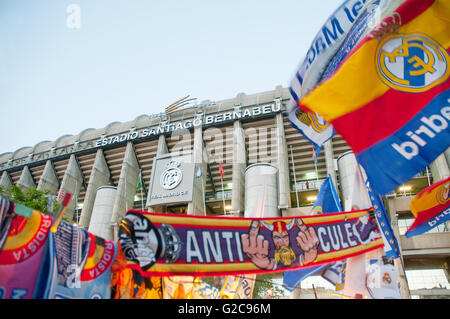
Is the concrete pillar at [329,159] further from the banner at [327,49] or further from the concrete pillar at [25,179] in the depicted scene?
the concrete pillar at [25,179]

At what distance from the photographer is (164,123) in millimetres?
38219

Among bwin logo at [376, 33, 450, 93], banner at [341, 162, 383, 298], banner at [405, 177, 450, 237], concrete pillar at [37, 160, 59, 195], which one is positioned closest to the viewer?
bwin logo at [376, 33, 450, 93]

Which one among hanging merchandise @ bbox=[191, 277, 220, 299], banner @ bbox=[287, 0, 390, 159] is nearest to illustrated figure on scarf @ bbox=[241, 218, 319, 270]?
banner @ bbox=[287, 0, 390, 159]

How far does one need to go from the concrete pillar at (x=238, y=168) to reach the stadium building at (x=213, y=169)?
12 centimetres

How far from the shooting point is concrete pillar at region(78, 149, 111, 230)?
3622 centimetres

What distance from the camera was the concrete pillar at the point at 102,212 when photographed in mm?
33719

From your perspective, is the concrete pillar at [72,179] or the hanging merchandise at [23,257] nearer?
the hanging merchandise at [23,257]

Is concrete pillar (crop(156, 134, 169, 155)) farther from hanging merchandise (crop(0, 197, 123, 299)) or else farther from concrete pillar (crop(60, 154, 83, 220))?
hanging merchandise (crop(0, 197, 123, 299))

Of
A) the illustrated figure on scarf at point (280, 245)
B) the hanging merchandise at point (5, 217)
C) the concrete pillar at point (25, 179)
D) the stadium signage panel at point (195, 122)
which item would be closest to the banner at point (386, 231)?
the illustrated figure on scarf at point (280, 245)

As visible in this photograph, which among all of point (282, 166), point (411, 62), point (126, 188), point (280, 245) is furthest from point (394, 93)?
point (126, 188)

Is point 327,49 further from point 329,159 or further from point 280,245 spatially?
point 329,159

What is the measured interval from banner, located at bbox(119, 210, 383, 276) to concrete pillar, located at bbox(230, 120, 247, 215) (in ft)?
77.3

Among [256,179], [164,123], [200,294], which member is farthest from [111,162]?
[200,294]
